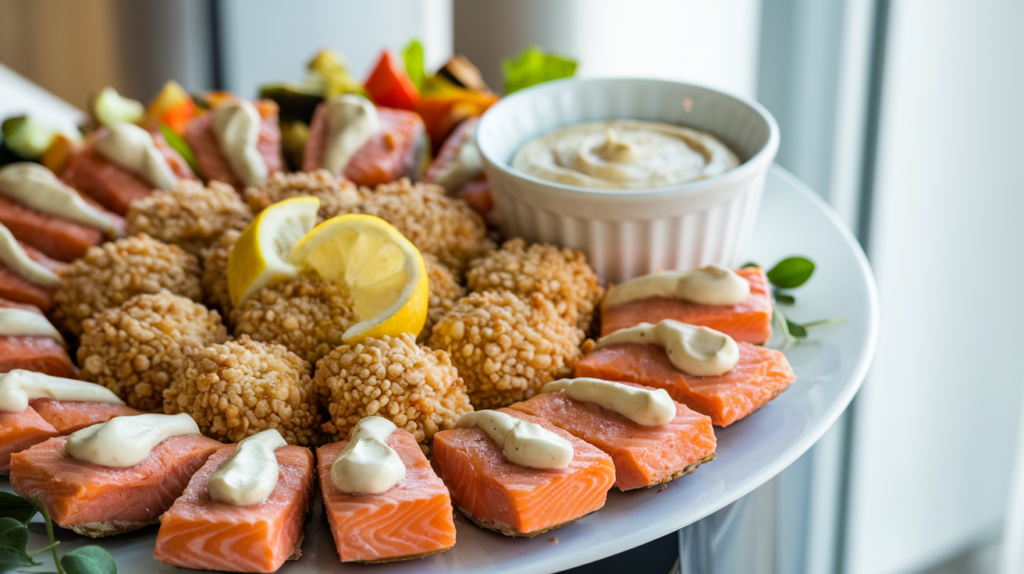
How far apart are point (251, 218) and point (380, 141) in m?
0.48

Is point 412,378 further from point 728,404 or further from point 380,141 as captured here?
point 380,141

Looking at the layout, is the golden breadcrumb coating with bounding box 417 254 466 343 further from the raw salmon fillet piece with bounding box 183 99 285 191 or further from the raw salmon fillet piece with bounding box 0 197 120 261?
the raw salmon fillet piece with bounding box 0 197 120 261

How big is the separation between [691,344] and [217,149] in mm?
1629

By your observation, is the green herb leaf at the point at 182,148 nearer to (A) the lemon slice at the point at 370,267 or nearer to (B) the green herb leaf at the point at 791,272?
(A) the lemon slice at the point at 370,267

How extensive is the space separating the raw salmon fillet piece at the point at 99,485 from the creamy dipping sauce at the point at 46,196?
3.03 ft

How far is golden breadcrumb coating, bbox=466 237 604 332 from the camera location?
6.95 feet

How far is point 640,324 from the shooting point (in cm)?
204

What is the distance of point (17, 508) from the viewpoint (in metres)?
A: 1.60

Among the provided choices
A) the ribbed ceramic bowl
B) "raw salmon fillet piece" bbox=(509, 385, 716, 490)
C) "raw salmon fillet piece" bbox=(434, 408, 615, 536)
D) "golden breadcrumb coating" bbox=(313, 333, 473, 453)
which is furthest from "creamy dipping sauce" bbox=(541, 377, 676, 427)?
the ribbed ceramic bowl

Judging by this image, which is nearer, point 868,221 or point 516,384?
point 516,384

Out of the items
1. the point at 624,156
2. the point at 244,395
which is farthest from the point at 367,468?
the point at 624,156

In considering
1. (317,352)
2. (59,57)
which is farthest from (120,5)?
(317,352)

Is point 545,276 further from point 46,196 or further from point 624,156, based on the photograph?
point 46,196

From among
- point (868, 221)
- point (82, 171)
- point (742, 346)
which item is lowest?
point (868, 221)
